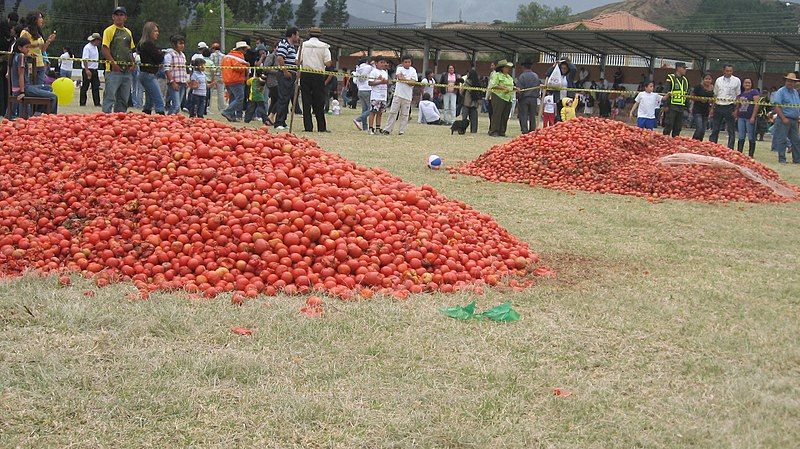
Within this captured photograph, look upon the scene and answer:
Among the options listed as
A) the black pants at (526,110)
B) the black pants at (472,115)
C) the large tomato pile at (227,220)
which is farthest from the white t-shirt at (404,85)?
the large tomato pile at (227,220)

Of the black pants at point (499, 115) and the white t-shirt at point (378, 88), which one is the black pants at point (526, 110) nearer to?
the black pants at point (499, 115)

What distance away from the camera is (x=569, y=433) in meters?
3.42

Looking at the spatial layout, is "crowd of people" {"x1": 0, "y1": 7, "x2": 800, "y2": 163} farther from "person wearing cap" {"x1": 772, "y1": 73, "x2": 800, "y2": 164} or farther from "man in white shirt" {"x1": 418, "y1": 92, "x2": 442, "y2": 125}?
"man in white shirt" {"x1": 418, "y1": 92, "x2": 442, "y2": 125}

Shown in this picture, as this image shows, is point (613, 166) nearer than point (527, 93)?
Yes

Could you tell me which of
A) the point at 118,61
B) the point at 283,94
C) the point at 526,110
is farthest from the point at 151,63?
the point at 526,110

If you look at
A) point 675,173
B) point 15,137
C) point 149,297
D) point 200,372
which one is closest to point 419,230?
point 149,297

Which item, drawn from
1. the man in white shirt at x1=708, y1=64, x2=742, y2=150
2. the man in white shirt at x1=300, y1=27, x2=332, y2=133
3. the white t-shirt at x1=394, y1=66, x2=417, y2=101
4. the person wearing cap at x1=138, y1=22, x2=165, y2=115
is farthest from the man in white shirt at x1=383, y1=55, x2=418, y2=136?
the man in white shirt at x1=708, y1=64, x2=742, y2=150

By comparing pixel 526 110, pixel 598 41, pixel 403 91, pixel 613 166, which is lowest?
pixel 613 166

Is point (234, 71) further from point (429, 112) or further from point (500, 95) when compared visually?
point (429, 112)

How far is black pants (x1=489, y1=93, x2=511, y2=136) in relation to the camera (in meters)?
21.7

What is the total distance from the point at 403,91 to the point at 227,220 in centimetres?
1316

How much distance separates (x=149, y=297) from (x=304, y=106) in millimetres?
12563

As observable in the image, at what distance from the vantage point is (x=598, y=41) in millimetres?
34219

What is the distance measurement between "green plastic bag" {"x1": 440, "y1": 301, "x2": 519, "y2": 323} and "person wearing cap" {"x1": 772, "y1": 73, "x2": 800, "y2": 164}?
14.5 meters
